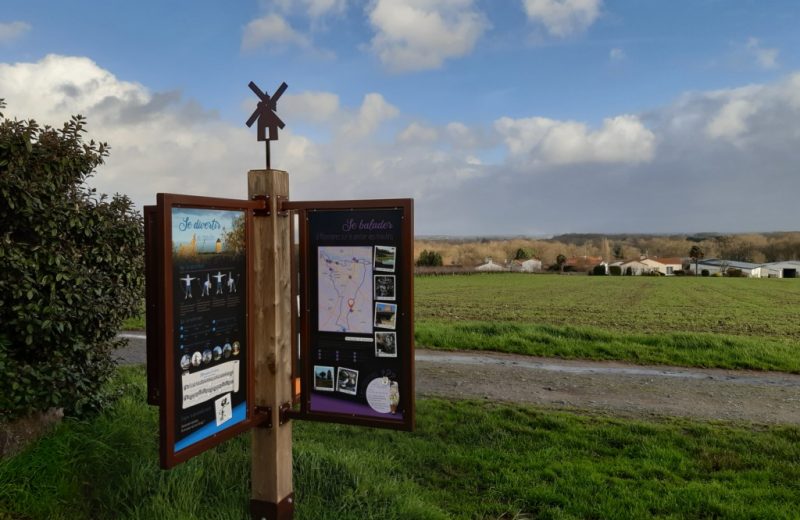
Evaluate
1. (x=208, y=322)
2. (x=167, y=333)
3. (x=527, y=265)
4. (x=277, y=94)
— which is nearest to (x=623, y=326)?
(x=277, y=94)

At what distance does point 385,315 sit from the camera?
14.4ft

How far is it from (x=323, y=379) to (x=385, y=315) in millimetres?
706

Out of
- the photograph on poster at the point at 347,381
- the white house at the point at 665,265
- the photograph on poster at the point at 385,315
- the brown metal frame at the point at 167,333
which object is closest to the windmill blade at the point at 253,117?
the brown metal frame at the point at 167,333

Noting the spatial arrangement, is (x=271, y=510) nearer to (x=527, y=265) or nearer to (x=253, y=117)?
(x=253, y=117)

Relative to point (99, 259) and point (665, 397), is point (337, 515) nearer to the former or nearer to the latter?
point (99, 259)

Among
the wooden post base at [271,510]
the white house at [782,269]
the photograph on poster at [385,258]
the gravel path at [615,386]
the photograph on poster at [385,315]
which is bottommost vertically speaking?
the gravel path at [615,386]

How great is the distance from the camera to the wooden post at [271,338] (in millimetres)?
4367

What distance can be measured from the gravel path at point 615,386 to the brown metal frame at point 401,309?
3.78 metres

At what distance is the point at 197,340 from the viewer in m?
3.77

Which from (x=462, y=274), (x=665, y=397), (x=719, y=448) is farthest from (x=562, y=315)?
(x=462, y=274)

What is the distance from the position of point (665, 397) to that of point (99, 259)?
8136 mm

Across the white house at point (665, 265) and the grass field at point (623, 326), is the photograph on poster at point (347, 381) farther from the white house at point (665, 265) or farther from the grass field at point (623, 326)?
the white house at point (665, 265)

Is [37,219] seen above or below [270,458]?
above

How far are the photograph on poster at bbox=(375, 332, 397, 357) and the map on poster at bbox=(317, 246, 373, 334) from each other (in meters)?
0.09
